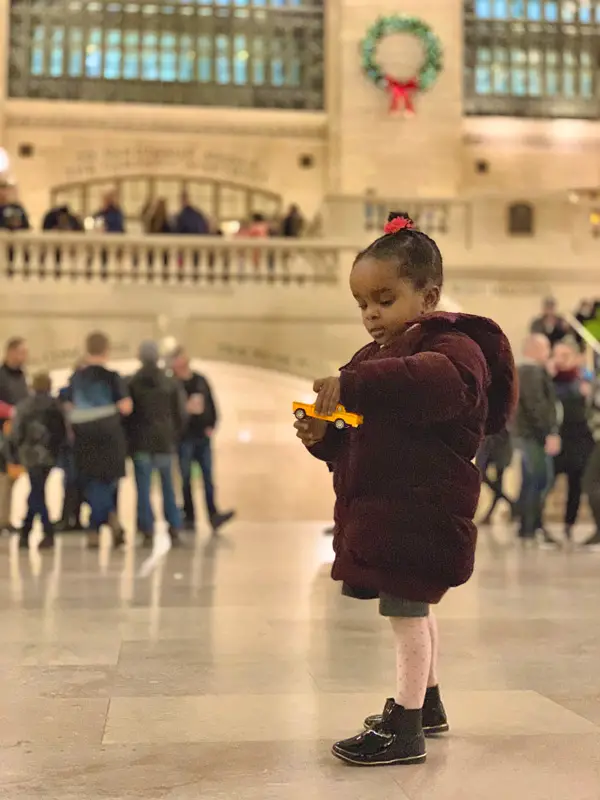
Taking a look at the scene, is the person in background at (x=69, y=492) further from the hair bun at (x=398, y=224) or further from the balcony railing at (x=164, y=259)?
the hair bun at (x=398, y=224)

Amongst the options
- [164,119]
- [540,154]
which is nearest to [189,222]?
[164,119]

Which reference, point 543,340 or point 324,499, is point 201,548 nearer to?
point 543,340

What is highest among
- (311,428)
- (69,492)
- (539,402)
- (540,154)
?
(540,154)

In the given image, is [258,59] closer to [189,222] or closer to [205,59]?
[205,59]

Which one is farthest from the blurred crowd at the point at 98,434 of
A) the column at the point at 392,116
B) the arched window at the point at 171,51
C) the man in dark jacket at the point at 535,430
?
the arched window at the point at 171,51

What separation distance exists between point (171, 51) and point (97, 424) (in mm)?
14202

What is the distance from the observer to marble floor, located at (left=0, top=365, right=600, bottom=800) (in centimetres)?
261

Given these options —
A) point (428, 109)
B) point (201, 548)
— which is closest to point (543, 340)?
point (201, 548)

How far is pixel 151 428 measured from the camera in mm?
8508

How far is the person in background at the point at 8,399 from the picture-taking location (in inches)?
353

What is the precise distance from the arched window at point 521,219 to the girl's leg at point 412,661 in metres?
13.1

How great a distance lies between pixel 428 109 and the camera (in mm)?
20062

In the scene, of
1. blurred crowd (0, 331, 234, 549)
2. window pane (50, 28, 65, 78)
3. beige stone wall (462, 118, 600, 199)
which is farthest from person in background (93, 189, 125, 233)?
beige stone wall (462, 118, 600, 199)

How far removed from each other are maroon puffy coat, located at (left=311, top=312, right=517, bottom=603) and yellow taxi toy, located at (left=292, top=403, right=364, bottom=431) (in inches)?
2.5
